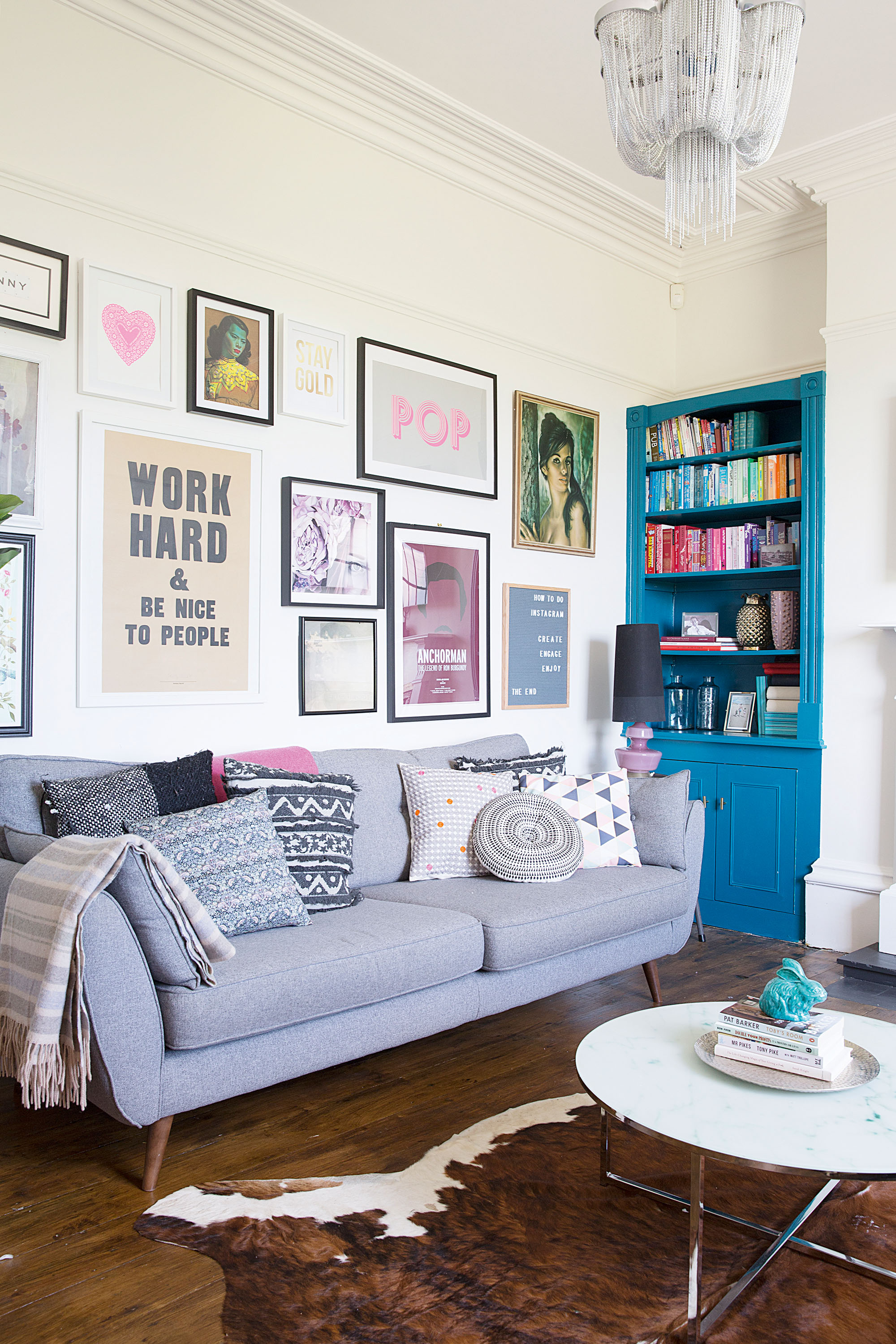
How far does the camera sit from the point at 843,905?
4.10 m

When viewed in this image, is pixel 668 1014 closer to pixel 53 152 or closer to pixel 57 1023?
pixel 57 1023

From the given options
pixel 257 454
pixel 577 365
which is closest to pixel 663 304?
pixel 577 365

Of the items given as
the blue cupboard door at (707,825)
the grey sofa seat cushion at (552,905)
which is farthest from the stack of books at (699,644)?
the grey sofa seat cushion at (552,905)

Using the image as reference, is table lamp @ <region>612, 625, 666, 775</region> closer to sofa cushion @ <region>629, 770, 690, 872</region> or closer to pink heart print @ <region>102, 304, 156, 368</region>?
sofa cushion @ <region>629, 770, 690, 872</region>

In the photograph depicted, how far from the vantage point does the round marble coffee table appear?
1.58 meters

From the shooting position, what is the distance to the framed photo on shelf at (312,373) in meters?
3.45

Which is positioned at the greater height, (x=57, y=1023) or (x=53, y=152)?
(x=53, y=152)

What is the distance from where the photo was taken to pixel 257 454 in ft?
11.1

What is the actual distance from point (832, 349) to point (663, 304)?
118 centimetres

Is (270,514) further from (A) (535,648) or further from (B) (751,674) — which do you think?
(B) (751,674)

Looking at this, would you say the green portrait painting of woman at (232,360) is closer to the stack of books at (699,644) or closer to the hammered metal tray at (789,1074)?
the stack of books at (699,644)

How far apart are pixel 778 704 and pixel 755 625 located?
378 millimetres

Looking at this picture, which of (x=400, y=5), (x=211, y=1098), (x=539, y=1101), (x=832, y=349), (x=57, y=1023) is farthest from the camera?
(x=832, y=349)

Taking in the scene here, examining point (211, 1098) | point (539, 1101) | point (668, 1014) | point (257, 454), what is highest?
point (257, 454)
